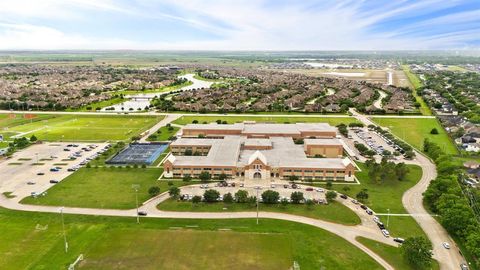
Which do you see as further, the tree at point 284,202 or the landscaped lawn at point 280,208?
the tree at point 284,202

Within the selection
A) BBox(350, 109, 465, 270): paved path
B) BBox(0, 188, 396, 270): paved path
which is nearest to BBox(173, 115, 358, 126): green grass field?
BBox(350, 109, 465, 270): paved path

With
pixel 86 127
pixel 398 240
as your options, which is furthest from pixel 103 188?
pixel 86 127

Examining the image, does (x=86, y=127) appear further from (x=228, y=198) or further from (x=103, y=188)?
(x=228, y=198)

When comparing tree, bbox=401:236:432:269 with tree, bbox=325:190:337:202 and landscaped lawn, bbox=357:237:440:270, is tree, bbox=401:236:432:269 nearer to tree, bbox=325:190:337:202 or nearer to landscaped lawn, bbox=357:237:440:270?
landscaped lawn, bbox=357:237:440:270

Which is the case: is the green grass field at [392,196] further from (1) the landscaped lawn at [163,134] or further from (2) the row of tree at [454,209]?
(1) the landscaped lawn at [163,134]

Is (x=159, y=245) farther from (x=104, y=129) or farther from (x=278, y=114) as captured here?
(x=278, y=114)

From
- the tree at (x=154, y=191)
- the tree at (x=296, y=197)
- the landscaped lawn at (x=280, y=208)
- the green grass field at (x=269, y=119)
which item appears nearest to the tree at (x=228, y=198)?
the landscaped lawn at (x=280, y=208)

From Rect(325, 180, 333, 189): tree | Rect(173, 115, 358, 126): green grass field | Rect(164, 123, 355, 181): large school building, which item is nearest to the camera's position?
Rect(325, 180, 333, 189): tree

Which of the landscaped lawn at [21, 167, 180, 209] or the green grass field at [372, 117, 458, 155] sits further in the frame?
the green grass field at [372, 117, 458, 155]

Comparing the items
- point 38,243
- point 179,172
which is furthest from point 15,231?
point 179,172
